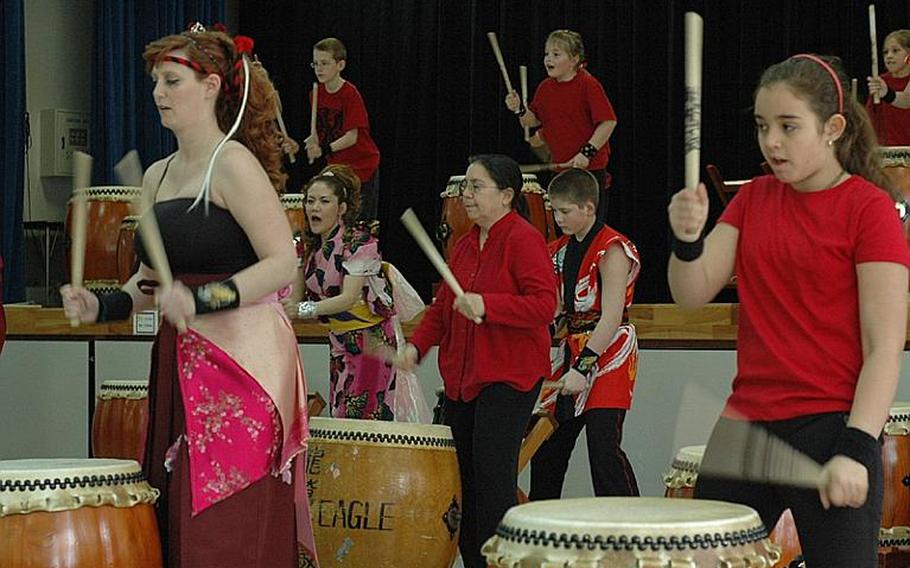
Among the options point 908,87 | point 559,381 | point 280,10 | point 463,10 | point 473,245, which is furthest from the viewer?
point 280,10

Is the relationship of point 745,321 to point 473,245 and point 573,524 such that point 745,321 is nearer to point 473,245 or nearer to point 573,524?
point 573,524

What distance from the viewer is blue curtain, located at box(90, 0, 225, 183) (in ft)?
28.2

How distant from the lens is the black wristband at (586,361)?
455 cm

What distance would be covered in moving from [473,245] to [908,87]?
3.15 m

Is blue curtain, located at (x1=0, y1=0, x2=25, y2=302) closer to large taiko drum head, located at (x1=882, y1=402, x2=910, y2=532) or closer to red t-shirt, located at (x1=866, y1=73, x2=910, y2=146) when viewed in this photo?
red t-shirt, located at (x1=866, y1=73, x2=910, y2=146)

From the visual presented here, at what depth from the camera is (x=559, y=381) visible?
→ 4738mm

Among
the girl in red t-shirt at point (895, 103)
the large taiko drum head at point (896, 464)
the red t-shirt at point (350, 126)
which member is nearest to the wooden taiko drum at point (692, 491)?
the large taiko drum head at point (896, 464)

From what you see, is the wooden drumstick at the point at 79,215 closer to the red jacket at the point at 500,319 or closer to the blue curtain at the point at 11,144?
the red jacket at the point at 500,319

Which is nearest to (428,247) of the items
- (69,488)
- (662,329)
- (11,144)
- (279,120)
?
(69,488)

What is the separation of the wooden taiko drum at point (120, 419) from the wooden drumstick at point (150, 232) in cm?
221

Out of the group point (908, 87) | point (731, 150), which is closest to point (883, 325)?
point (908, 87)

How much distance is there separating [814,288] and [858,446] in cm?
27

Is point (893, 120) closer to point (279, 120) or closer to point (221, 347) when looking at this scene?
point (279, 120)

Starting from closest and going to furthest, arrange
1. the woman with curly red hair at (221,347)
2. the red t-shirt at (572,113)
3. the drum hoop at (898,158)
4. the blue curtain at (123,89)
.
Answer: the woman with curly red hair at (221,347)
the drum hoop at (898,158)
the red t-shirt at (572,113)
the blue curtain at (123,89)
